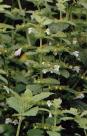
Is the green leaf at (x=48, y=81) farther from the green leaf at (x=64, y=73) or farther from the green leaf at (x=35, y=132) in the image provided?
the green leaf at (x=35, y=132)

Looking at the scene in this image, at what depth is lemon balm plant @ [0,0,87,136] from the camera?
1.99 metres

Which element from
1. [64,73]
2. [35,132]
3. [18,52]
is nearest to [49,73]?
[64,73]

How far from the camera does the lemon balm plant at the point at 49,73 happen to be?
199 centimetres

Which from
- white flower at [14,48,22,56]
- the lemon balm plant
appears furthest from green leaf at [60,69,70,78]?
white flower at [14,48,22,56]

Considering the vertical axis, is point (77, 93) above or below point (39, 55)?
below

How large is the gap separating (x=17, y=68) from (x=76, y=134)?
1.55 ft

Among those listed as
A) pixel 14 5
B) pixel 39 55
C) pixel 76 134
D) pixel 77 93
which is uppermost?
pixel 14 5

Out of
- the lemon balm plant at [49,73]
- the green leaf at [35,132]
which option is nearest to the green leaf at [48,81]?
the lemon balm plant at [49,73]

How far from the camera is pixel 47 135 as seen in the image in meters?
2.09

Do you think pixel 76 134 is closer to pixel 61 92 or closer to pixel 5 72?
pixel 61 92

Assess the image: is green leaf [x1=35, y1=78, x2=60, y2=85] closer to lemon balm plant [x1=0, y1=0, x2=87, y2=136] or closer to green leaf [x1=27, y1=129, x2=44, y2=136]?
lemon balm plant [x1=0, y1=0, x2=87, y2=136]

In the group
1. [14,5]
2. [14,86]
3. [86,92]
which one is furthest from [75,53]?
[14,5]

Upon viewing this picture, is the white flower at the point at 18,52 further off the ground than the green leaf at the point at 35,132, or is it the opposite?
the white flower at the point at 18,52

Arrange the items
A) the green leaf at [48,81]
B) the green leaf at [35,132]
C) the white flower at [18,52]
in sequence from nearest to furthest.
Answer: the green leaf at [35,132], the green leaf at [48,81], the white flower at [18,52]
